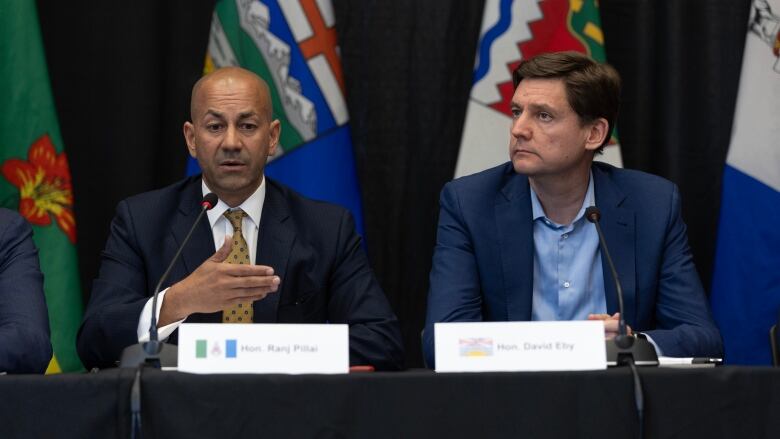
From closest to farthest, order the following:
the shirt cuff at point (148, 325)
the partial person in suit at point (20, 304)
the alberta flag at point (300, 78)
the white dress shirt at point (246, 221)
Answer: the partial person in suit at point (20, 304)
the shirt cuff at point (148, 325)
the white dress shirt at point (246, 221)
the alberta flag at point (300, 78)

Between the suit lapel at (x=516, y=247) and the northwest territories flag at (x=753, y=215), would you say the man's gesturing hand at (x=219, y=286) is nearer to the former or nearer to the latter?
the suit lapel at (x=516, y=247)

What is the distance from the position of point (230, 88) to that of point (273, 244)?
1.65 feet

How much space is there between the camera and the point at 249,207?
3.34 m

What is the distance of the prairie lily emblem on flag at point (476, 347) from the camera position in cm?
213

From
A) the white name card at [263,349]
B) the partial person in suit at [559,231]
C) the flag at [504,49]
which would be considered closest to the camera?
the white name card at [263,349]

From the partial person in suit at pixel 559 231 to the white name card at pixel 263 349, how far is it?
3.27 feet

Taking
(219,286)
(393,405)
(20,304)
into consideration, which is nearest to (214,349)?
(393,405)

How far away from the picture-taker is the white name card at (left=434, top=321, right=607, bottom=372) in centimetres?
212

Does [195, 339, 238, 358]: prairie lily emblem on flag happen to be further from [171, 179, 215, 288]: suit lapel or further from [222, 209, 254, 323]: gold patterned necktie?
[171, 179, 215, 288]: suit lapel

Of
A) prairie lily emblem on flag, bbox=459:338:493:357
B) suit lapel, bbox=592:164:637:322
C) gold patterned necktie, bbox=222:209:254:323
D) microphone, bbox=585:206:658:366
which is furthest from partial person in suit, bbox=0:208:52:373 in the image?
suit lapel, bbox=592:164:637:322

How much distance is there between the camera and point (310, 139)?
402 centimetres

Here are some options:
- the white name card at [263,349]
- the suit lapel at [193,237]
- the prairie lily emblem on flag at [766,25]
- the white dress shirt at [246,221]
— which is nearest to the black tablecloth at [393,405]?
the white name card at [263,349]

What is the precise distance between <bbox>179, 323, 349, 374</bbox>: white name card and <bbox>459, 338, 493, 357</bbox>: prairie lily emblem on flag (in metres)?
0.24

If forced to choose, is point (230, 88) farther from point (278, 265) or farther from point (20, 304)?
point (20, 304)
